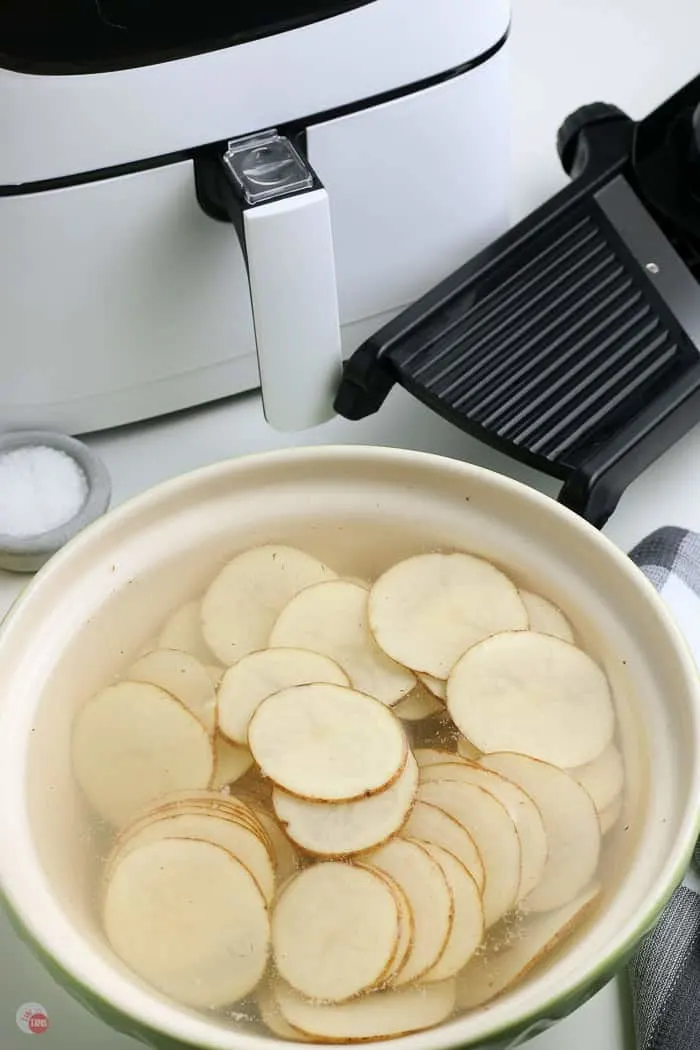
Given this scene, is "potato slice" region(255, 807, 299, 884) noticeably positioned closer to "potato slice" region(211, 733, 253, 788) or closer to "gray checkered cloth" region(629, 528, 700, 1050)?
"potato slice" region(211, 733, 253, 788)

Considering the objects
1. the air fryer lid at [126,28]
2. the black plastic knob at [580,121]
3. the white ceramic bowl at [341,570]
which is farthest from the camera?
the black plastic knob at [580,121]

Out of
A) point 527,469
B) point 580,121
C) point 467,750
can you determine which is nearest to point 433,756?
point 467,750

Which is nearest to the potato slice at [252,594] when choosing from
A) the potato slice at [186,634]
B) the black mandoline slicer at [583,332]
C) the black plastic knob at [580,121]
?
the potato slice at [186,634]

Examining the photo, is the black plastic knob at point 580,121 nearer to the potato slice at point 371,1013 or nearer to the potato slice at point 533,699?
the potato slice at point 533,699

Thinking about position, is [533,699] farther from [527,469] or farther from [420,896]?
[527,469]

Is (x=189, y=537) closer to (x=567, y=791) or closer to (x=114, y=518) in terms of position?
(x=114, y=518)

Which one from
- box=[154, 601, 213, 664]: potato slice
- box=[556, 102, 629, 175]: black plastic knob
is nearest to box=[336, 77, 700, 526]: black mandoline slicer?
box=[556, 102, 629, 175]: black plastic knob
